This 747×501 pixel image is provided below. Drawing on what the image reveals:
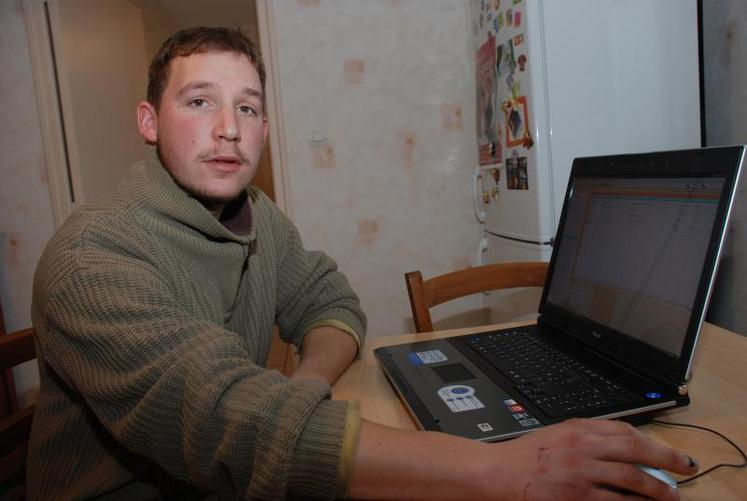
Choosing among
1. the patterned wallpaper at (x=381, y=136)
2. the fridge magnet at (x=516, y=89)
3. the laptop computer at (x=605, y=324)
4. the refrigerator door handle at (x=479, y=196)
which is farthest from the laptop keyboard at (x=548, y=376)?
the patterned wallpaper at (x=381, y=136)

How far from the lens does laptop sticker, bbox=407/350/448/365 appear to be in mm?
830

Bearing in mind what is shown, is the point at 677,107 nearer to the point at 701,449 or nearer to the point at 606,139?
the point at 606,139

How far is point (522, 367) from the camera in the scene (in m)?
0.76

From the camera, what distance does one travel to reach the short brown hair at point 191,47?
842 mm

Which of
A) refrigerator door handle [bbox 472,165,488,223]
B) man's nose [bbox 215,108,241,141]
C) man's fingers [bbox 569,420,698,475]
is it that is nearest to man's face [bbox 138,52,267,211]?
man's nose [bbox 215,108,241,141]

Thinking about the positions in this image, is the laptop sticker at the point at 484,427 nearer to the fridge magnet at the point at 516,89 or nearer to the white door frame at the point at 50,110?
the fridge magnet at the point at 516,89

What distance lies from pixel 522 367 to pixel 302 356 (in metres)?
0.38

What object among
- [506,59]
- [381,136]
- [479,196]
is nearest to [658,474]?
[506,59]

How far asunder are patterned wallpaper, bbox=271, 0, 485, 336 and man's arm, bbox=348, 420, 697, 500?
1.87m

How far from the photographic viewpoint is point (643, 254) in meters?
0.73

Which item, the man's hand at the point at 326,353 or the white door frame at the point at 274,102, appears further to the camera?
the white door frame at the point at 274,102

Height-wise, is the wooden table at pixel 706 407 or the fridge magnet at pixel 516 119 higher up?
the fridge magnet at pixel 516 119

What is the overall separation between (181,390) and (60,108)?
2.23m

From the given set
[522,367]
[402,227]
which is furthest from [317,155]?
[522,367]
